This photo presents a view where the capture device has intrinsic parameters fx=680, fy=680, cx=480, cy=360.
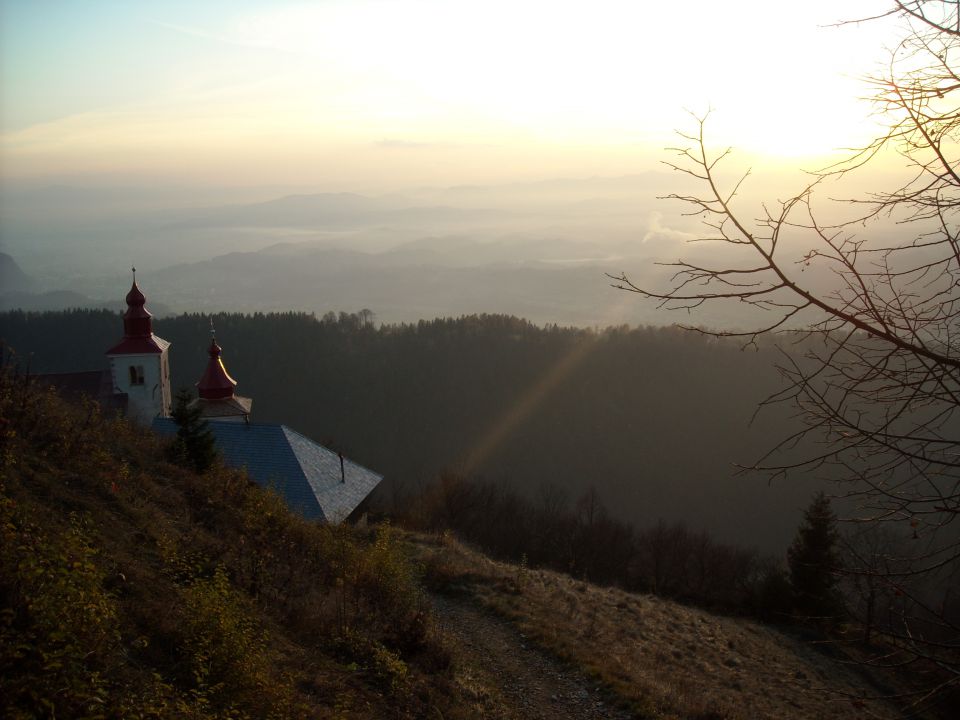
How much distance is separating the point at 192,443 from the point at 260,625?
5.74 metres

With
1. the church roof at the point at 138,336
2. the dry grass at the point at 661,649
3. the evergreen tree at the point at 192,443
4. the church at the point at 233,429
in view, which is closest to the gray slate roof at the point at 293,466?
the church at the point at 233,429

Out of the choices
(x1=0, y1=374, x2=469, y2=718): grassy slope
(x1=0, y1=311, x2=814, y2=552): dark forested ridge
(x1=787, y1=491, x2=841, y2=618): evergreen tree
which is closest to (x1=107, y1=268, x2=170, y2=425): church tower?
(x1=0, y1=374, x2=469, y2=718): grassy slope

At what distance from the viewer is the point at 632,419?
78.1 meters

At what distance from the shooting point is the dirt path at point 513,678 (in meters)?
8.92

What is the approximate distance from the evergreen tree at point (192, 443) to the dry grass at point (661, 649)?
543 centimetres

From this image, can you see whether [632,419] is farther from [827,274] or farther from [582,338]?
[827,274]

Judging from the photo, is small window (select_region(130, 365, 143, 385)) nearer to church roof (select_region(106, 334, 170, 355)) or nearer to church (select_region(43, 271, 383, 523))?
church (select_region(43, 271, 383, 523))

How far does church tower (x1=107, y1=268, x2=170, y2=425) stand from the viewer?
26734 mm

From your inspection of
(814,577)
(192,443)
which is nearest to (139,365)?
(192,443)

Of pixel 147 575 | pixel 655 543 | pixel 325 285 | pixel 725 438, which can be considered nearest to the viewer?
pixel 147 575

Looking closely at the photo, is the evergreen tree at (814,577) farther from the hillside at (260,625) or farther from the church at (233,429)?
the church at (233,429)

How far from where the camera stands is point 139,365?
27.0 m

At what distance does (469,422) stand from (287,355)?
74.8 feet

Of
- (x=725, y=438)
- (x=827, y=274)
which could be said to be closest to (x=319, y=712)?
(x=827, y=274)
